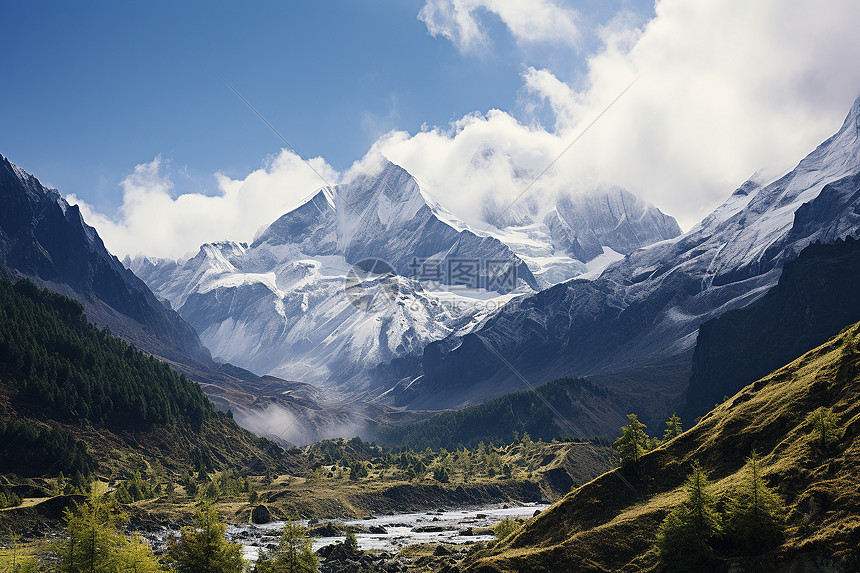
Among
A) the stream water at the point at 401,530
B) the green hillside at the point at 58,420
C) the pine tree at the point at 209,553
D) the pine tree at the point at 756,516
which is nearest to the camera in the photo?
the pine tree at the point at 756,516

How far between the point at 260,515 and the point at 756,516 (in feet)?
392

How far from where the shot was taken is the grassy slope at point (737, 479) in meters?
45.6

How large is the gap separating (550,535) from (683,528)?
16011mm

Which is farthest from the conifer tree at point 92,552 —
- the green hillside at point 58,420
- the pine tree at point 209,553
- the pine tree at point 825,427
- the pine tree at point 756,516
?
the green hillside at point 58,420

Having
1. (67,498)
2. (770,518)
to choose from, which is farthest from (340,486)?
(770,518)

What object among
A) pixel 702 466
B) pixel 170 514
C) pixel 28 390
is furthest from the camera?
pixel 28 390

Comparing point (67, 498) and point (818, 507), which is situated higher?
point (67, 498)

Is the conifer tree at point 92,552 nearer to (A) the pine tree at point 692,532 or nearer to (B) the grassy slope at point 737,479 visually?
(B) the grassy slope at point 737,479

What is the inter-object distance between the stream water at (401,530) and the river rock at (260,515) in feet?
6.13

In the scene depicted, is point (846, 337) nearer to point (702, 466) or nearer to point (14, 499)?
point (702, 466)

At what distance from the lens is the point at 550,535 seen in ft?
206

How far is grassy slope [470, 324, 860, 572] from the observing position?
45594 millimetres

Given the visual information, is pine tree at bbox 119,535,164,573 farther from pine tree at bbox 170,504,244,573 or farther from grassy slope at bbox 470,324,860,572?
grassy slope at bbox 470,324,860,572

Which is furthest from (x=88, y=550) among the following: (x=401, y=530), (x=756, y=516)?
(x=401, y=530)
